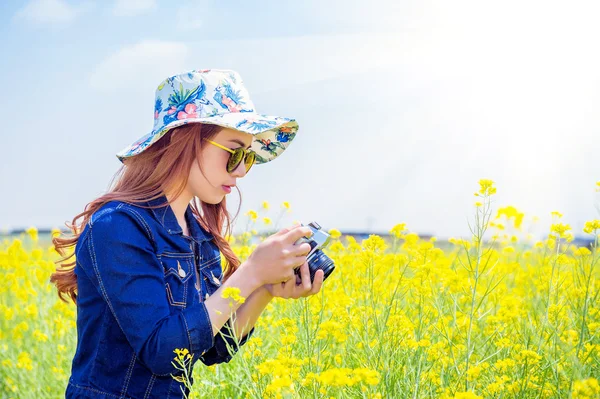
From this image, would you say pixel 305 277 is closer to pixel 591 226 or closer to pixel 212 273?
pixel 212 273

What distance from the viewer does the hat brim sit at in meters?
1.95

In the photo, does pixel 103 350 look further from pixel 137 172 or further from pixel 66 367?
pixel 66 367

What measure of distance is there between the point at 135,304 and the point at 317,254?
1.73ft

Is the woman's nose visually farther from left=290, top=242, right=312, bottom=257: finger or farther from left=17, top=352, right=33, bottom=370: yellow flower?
left=17, top=352, right=33, bottom=370: yellow flower

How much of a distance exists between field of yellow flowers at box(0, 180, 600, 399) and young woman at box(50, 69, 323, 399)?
11 centimetres

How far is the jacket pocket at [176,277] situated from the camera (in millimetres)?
1955

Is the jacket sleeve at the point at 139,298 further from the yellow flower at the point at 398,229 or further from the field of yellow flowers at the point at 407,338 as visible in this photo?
the yellow flower at the point at 398,229

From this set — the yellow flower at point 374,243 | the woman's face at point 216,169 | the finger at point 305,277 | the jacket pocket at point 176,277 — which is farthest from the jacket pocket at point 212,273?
the yellow flower at point 374,243

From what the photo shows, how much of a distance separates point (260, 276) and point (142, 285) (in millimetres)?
314

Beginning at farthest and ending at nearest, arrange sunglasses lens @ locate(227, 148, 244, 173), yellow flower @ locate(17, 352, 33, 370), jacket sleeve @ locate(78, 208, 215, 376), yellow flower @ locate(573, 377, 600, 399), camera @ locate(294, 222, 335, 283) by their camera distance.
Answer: yellow flower @ locate(17, 352, 33, 370)
sunglasses lens @ locate(227, 148, 244, 173)
camera @ locate(294, 222, 335, 283)
jacket sleeve @ locate(78, 208, 215, 376)
yellow flower @ locate(573, 377, 600, 399)

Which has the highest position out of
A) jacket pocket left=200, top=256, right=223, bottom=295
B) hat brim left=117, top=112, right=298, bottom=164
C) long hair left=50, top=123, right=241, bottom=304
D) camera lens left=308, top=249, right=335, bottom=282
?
hat brim left=117, top=112, right=298, bottom=164

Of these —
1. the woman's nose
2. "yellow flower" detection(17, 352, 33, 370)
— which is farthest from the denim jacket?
"yellow flower" detection(17, 352, 33, 370)

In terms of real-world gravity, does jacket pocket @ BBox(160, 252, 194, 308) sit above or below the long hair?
below

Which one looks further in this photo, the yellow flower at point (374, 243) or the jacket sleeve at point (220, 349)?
the jacket sleeve at point (220, 349)
